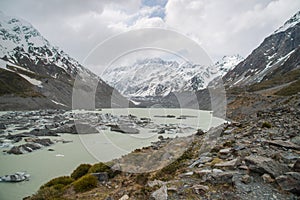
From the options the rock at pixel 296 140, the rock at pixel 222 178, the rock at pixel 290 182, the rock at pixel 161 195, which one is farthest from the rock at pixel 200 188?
the rock at pixel 296 140

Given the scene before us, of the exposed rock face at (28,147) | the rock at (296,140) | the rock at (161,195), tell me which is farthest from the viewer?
the exposed rock face at (28,147)

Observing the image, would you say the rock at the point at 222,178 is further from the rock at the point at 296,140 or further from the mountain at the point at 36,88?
the mountain at the point at 36,88

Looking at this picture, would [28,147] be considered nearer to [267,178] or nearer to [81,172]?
[81,172]

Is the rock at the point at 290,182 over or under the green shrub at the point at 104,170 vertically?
over

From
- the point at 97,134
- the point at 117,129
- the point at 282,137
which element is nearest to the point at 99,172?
the point at 282,137

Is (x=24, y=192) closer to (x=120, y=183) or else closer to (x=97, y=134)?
(x=120, y=183)
